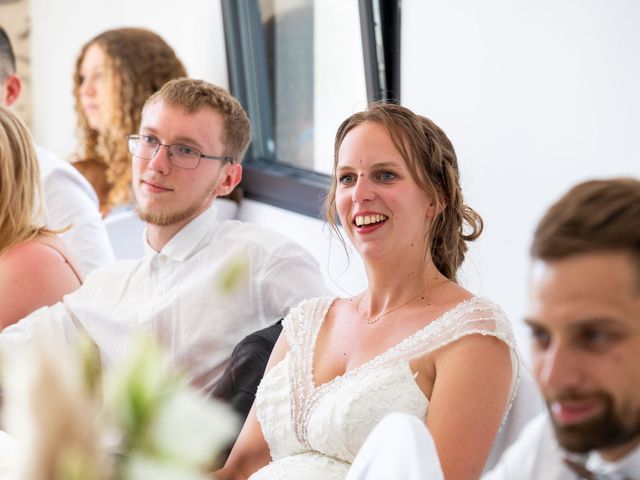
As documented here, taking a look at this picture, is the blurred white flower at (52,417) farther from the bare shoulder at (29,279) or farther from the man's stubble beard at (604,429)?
the bare shoulder at (29,279)

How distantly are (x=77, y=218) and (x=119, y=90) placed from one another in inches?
38.4

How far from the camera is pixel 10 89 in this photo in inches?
170

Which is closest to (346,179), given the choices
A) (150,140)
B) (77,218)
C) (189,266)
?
(189,266)

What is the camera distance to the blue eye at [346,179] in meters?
2.39

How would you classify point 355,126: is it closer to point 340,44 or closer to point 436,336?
point 436,336

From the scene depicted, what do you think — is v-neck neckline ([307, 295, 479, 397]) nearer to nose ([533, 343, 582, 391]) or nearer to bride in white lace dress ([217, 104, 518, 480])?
bride in white lace dress ([217, 104, 518, 480])

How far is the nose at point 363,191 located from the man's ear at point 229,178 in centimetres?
79

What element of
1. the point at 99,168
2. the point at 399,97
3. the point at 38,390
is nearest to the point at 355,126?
the point at 399,97

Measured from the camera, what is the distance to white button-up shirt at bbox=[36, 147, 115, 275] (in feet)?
12.1

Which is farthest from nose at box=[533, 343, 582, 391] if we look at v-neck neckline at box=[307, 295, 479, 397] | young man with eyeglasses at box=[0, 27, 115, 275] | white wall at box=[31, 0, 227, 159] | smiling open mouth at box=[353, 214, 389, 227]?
white wall at box=[31, 0, 227, 159]

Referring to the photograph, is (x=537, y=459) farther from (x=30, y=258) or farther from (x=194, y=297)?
(x=30, y=258)

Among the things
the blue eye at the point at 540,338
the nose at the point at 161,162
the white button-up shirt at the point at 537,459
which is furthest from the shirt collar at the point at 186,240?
the blue eye at the point at 540,338

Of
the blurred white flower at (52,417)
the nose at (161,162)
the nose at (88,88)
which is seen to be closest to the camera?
the blurred white flower at (52,417)

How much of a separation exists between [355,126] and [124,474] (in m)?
1.52
